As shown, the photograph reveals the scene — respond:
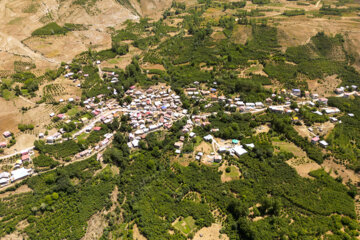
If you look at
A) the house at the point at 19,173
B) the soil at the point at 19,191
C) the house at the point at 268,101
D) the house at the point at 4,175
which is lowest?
the soil at the point at 19,191

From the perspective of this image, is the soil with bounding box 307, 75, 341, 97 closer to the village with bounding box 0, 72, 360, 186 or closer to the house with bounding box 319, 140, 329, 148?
the village with bounding box 0, 72, 360, 186

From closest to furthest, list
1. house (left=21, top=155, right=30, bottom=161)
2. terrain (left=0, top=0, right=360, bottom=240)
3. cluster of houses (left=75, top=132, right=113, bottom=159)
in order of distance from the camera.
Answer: terrain (left=0, top=0, right=360, bottom=240)
house (left=21, top=155, right=30, bottom=161)
cluster of houses (left=75, top=132, right=113, bottom=159)

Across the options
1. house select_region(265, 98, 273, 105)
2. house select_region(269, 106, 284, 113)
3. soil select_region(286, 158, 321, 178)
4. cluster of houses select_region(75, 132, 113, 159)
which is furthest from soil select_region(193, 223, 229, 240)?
house select_region(265, 98, 273, 105)

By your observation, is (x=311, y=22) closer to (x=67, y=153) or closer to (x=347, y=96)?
(x=347, y=96)

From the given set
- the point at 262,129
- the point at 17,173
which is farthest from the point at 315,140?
the point at 17,173

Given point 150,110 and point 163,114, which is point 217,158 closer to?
point 163,114

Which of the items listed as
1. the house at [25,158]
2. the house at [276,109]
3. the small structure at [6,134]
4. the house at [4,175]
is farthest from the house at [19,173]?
the house at [276,109]

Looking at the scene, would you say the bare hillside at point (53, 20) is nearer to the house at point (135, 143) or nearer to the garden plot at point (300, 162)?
the house at point (135, 143)
